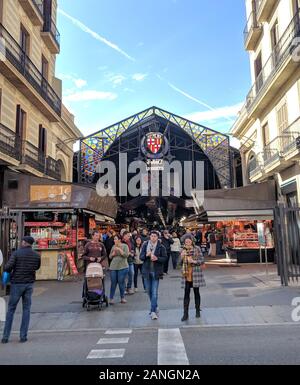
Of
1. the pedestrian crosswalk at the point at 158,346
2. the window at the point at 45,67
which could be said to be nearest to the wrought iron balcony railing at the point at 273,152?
the pedestrian crosswalk at the point at 158,346

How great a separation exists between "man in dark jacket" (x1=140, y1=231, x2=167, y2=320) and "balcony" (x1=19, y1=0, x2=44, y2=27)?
1419cm

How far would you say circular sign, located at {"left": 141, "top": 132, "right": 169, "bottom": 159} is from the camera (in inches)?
1248

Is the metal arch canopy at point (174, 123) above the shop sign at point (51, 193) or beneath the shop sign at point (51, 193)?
above

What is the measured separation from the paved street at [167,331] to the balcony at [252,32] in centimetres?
1498

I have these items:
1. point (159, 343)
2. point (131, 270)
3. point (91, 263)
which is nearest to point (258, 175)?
point (131, 270)

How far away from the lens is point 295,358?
5129 mm

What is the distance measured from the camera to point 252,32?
21.1 m

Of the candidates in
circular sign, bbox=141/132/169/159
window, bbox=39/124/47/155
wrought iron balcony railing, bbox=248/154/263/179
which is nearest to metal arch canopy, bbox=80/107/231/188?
circular sign, bbox=141/132/169/159

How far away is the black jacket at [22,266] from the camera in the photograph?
6738mm

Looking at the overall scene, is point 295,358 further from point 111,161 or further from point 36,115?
point 111,161

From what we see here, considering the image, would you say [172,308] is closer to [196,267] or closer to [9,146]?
[196,267]

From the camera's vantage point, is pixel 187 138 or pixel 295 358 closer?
pixel 295 358

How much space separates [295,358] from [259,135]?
17625 millimetres

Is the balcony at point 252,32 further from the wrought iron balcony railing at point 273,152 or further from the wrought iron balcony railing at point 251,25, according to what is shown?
the wrought iron balcony railing at point 273,152
